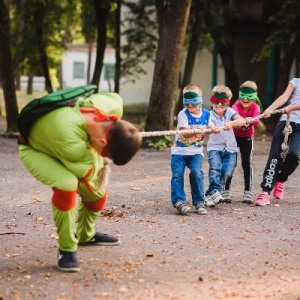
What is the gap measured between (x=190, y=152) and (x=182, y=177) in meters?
0.32

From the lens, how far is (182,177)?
352 inches

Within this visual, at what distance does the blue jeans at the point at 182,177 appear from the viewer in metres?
8.93

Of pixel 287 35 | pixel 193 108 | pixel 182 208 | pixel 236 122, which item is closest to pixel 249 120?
pixel 236 122

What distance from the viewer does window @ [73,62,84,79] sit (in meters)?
67.1

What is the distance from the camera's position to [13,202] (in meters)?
9.69

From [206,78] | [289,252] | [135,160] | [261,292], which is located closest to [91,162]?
[261,292]

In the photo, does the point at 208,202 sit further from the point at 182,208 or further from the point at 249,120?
the point at 249,120

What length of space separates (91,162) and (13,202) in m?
3.87

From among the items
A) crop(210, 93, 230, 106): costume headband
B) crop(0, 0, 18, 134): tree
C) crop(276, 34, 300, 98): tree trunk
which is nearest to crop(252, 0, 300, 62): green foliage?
crop(276, 34, 300, 98): tree trunk

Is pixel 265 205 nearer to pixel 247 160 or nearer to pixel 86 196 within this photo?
pixel 247 160

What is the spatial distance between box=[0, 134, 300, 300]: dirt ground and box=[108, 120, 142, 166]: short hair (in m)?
0.97

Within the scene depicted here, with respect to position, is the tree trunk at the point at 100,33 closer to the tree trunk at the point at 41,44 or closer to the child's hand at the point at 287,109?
the tree trunk at the point at 41,44

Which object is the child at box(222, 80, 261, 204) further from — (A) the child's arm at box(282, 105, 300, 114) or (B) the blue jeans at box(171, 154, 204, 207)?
(B) the blue jeans at box(171, 154, 204, 207)

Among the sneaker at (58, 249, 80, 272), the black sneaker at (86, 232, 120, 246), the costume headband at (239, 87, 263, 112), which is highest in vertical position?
the costume headband at (239, 87, 263, 112)
